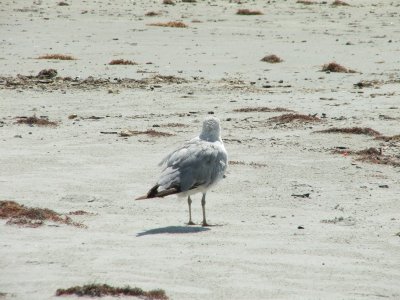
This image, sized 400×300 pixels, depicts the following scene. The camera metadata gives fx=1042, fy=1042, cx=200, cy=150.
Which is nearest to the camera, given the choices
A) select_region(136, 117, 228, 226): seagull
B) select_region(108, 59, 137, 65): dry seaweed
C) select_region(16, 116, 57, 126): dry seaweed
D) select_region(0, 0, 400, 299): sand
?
select_region(0, 0, 400, 299): sand

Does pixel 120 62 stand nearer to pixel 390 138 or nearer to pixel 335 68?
pixel 335 68

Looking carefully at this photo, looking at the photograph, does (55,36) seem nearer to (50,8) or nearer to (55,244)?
(50,8)

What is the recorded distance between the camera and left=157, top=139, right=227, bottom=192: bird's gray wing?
42.7ft

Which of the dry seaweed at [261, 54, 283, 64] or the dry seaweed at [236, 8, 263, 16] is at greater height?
the dry seaweed at [261, 54, 283, 64]

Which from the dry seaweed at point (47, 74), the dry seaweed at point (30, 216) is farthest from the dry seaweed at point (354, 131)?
the dry seaweed at point (47, 74)

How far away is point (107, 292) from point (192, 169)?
364cm

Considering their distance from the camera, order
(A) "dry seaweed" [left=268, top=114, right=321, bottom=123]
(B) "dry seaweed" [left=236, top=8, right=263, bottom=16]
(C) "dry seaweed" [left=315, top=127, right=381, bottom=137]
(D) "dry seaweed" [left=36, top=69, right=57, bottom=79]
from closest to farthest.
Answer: (C) "dry seaweed" [left=315, top=127, right=381, bottom=137] < (A) "dry seaweed" [left=268, top=114, right=321, bottom=123] < (D) "dry seaweed" [left=36, top=69, right=57, bottom=79] < (B) "dry seaweed" [left=236, top=8, right=263, bottom=16]

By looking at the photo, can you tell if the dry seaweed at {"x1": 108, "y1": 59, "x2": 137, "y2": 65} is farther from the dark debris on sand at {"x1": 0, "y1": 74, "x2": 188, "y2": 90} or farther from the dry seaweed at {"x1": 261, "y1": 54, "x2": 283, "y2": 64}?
the dry seaweed at {"x1": 261, "y1": 54, "x2": 283, "y2": 64}

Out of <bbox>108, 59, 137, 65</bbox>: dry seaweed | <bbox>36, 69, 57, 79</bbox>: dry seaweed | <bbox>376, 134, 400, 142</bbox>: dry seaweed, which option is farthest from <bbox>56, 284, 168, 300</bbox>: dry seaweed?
<bbox>108, 59, 137, 65</bbox>: dry seaweed

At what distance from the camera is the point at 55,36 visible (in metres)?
37.0

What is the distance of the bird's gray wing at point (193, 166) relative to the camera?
1301 centimetres

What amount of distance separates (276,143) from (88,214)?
22.2 ft

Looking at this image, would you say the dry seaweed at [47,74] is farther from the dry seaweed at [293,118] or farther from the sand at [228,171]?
the dry seaweed at [293,118]

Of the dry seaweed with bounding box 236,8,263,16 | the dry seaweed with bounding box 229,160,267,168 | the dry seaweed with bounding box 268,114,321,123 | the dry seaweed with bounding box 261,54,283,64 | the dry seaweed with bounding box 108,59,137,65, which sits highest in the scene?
the dry seaweed with bounding box 229,160,267,168
